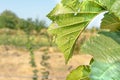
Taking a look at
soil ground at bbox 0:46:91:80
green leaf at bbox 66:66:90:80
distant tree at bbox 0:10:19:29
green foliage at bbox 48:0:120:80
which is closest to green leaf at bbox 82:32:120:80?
green foliage at bbox 48:0:120:80

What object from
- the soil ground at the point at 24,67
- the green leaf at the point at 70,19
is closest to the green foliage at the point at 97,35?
the green leaf at the point at 70,19

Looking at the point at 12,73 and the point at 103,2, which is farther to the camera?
the point at 12,73

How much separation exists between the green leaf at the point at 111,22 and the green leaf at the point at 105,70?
16cm

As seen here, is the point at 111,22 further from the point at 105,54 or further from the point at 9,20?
the point at 9,20

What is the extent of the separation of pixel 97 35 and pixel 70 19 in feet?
0.32

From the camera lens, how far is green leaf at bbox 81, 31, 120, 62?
798 mm

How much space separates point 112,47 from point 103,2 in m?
0.09

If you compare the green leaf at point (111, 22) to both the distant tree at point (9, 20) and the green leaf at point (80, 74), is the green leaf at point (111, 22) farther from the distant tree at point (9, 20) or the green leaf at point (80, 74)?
the distant tree at point (9, 20)

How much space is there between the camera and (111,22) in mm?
954

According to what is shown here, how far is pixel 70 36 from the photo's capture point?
928 millimetres

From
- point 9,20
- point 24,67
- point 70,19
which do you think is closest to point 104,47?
point 70,19

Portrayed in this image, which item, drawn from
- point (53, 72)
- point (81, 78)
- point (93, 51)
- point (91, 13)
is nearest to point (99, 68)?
point (93, 51)

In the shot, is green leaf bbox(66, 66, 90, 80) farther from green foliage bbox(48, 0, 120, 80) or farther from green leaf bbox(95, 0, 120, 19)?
green leaf bbox(95, 0, 120, 19)

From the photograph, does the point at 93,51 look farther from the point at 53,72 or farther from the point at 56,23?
the point at 53,72
